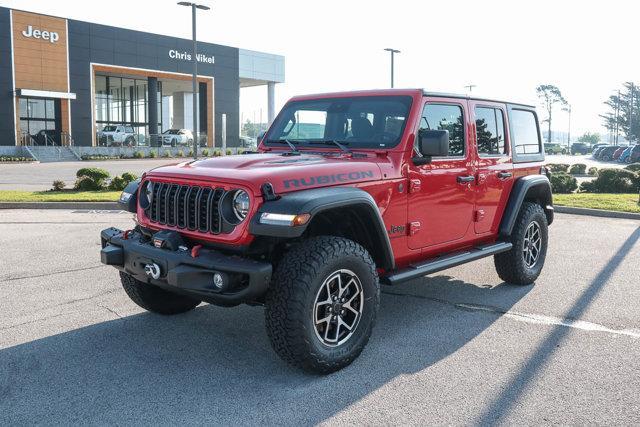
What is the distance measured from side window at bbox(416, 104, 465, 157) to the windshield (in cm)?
21

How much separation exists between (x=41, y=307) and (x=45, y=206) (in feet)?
28.2

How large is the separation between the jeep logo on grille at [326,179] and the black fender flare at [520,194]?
7.12 feet

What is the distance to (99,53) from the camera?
44938 mm

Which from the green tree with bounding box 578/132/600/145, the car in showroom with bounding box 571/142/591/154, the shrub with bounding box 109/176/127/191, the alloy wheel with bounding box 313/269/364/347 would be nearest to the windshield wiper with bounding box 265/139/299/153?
the alloy wheel with bounding box 313/269/364/347

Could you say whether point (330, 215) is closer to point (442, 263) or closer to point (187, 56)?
point (442, 263)

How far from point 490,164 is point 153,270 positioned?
3.37m

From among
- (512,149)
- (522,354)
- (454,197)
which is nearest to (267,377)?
(522,354)

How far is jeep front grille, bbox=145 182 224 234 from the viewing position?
13.4 feet

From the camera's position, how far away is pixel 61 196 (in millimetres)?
14500

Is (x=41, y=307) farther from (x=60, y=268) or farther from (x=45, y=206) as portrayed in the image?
(x=45, y=206)

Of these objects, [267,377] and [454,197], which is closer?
[267,377]

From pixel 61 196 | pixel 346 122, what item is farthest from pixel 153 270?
pixel 61 196

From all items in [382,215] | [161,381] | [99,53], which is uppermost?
[99,53]

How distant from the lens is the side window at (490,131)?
19.0ft
